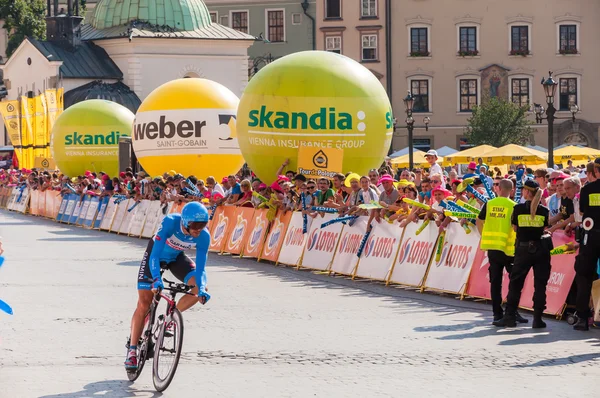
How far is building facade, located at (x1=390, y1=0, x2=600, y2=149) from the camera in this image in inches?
3125

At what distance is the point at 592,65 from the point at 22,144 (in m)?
40.1

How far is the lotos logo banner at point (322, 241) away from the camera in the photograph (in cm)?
2110

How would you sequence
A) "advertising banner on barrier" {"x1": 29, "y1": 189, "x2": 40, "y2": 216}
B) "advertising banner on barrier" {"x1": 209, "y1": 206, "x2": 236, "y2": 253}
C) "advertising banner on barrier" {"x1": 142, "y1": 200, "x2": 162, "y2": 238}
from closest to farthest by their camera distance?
"advertising banner on barrier" {"x1": 209, "y1": 206, "x2": 236, "y2": 253}, "advertising banner on barrier" {"x1": 142, "y1": 200, "x2": 162, "y2": 238}, "advertising banner on barrier" {"x1": 29, "y1": 189, "x2": 40, "y2": 216}

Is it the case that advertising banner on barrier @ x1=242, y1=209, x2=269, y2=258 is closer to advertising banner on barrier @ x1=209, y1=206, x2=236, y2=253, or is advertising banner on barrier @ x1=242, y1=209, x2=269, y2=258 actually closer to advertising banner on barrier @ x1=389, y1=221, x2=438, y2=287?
advertising banner on barrier @ x1=209, y1=206, x2=236, y2=253

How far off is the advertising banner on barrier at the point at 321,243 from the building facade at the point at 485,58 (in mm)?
57504

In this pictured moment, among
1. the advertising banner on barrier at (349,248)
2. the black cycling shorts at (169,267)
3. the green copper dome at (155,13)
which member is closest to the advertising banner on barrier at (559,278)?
the advertising banner on barrier at (349,248)

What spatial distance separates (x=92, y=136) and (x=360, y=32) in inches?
1648

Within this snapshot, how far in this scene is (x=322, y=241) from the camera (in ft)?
70.6

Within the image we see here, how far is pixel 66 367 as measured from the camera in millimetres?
11242

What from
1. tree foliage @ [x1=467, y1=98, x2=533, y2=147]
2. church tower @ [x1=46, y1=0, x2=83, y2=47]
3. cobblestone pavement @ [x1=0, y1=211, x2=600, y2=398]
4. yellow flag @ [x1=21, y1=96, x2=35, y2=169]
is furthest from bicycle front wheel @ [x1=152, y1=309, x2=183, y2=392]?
church tower @ [x1=46, y1=0, x2=83, y2=47]

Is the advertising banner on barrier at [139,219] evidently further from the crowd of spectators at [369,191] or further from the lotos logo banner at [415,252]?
the lotos logo banner at [415,252]

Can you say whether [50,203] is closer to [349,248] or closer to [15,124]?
[15,124]

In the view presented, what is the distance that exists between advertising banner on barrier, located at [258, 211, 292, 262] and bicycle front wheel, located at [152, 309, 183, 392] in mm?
12516

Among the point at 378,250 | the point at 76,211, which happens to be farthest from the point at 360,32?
the point at 378,250
